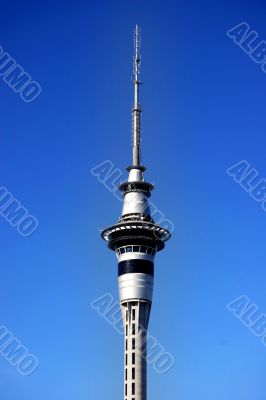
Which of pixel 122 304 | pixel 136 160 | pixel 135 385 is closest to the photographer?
pixel 135 385

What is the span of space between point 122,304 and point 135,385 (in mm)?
22007

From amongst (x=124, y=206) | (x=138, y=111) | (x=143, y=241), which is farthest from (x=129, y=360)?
(x=138, y=111)

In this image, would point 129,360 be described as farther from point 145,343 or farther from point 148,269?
point 148,269

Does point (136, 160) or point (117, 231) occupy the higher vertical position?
point (136, 160)

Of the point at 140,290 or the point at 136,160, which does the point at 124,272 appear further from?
the point at 136,160

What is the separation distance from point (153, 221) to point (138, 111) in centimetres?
3305

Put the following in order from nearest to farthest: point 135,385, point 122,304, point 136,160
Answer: point 135,385 → point 122,304 → point 136,160

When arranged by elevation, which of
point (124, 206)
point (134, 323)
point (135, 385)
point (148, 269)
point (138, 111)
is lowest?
point (135, 385)

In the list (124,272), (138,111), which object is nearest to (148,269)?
(124,272)

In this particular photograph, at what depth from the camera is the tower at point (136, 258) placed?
170 m

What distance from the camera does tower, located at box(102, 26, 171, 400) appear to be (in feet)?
559

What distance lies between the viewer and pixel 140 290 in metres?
178

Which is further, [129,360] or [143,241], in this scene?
[143,241]

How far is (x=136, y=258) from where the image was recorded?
18225 cm
